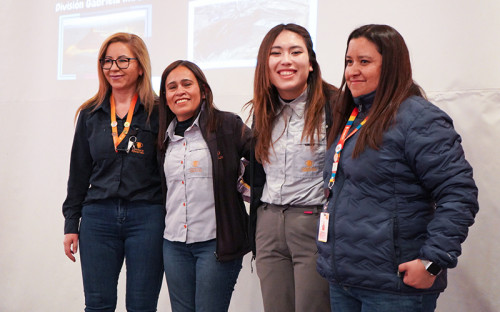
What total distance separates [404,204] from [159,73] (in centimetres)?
223

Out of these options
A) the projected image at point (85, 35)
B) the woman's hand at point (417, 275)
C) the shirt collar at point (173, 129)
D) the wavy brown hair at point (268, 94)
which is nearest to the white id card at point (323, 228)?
the woman's hand at point (417, 275)

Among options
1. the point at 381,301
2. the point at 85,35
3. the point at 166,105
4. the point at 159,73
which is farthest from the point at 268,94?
the point at 85,35

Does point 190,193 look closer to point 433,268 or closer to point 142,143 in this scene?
point 142,143

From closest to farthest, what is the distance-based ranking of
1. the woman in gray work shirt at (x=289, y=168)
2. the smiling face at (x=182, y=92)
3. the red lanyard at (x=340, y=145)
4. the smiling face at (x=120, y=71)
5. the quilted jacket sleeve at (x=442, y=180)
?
the quilted jacket sleeve at (x=442, y=180), the red lanyard at (x=340, y=145), the woman in gray work shirt at (x=289, y=168), the smiling face at (x=182, y=92), the smiling face at (x=120, y=71)

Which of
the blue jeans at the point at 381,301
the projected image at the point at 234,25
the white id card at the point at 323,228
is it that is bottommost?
the blue jeans at the point at 381,301

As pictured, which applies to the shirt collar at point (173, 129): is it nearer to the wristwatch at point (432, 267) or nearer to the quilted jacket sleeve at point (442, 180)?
the quilted jacket sleeve at point (442, 180)

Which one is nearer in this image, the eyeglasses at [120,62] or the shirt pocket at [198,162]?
the shirt pocket at [198,162]

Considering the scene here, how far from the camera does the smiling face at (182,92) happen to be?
2.13 m

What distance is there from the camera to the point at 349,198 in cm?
150

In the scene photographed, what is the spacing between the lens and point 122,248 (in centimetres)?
223

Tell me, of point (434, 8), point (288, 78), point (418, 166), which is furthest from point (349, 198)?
point (434, 8)

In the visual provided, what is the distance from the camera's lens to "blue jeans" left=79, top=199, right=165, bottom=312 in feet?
7.11

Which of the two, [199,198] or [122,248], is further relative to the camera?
[122,248]

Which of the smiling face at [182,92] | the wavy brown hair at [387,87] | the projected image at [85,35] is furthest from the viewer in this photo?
the projected image at [85,35]
